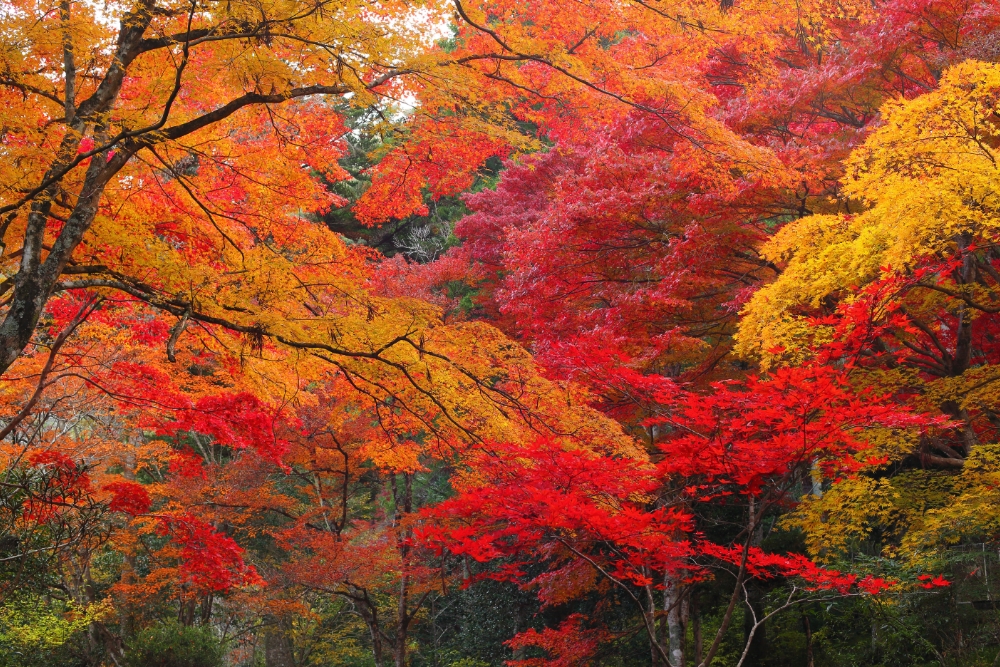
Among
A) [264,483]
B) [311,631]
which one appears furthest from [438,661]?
[264,483]

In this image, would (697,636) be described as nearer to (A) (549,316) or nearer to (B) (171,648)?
(A) (549,316)

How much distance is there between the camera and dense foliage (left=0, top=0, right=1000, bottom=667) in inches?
Result: 195

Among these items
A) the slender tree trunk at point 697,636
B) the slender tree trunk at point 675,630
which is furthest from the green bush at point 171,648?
the slender tree trunk at point 675,630

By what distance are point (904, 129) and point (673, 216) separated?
3.76m

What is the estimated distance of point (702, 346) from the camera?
868 centimetres

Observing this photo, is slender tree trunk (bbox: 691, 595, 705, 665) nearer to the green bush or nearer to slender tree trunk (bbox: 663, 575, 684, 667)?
slender tree trunk (bbox: 663, 575, 684, 667)

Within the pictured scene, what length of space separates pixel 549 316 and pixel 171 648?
7977mm

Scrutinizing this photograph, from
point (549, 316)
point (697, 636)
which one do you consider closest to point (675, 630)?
point (697, 636)

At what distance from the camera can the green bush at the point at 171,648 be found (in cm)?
1167

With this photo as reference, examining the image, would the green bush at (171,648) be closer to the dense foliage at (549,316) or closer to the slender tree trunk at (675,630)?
the dense foliage at (549,316)

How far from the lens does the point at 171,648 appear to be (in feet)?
39.0

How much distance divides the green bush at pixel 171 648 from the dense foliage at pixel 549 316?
0.07 metres

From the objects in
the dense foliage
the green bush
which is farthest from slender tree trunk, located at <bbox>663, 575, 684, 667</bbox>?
the green bush

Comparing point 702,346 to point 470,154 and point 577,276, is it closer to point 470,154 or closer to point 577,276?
point 577,276
